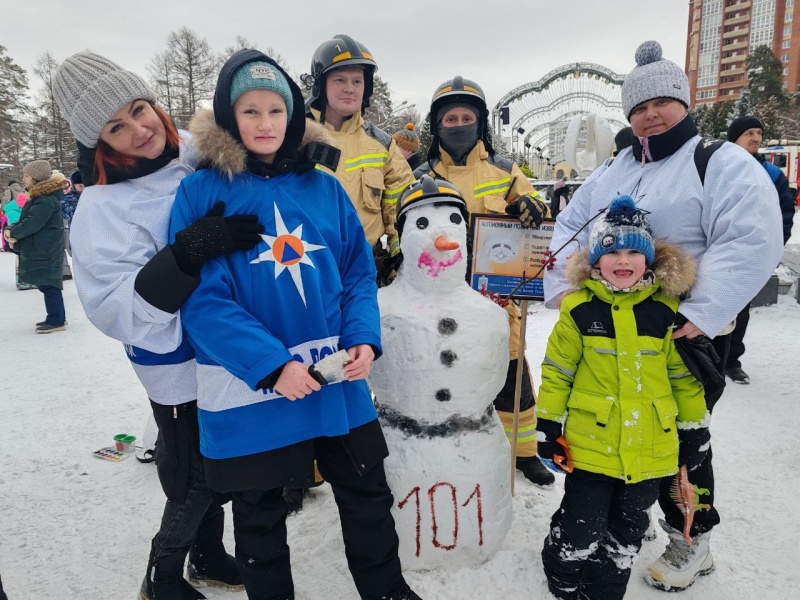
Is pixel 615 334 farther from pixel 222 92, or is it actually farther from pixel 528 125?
pixel 528 125

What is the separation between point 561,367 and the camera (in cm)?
214

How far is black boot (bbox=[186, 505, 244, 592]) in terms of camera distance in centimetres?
237

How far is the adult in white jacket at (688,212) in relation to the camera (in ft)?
6.38

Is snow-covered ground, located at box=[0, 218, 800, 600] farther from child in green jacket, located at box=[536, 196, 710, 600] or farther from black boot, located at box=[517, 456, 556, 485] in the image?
child in green jacket, located at box=[536, 196, 710, 600]

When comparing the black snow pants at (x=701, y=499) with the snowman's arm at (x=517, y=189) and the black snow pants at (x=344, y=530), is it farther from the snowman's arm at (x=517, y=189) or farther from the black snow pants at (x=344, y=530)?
the snowman's arm at (x=517, y=189)

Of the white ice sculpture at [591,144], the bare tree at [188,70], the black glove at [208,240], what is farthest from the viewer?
the bare tree at [188,70]

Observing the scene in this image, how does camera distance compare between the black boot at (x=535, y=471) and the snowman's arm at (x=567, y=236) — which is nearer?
the snowman's arm at (x=567, y=236)

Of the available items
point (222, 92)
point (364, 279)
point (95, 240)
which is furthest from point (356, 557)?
point (222, 92)

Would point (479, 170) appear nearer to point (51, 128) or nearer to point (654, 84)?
point (654, 84)

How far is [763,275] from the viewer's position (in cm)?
195

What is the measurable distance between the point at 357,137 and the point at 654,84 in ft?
4.89

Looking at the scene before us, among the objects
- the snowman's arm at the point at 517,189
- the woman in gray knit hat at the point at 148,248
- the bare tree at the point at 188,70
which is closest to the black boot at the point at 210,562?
the woman in gray knit hat at the point at 148,248

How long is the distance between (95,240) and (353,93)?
64.2 inches

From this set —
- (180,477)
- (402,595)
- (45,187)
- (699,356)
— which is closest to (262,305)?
(180,477)
